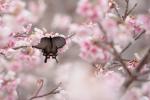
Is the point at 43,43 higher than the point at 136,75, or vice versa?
the point at 43,43

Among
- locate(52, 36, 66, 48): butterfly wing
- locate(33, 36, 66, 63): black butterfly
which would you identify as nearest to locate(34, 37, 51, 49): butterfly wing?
locate(33, 36, 66, 63): black butterfly

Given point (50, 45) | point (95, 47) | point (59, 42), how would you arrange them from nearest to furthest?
1. point (95, 47)
2. point (50, 45)
3. point (59, 42)

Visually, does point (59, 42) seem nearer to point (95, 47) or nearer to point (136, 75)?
point (95, 47)

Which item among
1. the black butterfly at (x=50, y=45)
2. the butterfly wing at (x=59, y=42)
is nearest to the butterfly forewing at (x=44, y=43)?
the black butterfly at (x=50, y=45)

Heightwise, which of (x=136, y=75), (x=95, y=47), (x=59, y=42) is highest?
(x=59, y=42)

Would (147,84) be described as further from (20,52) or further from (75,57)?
(75,57)

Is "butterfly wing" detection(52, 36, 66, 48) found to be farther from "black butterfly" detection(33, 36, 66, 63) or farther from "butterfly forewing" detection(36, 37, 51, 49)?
→ "butterfly forewing" detection(36, 37, 51, 49)

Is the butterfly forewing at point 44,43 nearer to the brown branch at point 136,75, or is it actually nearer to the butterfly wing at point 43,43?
the butterfly wing at point 43,43

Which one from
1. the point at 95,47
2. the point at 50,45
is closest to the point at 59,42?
the point at 50,45
